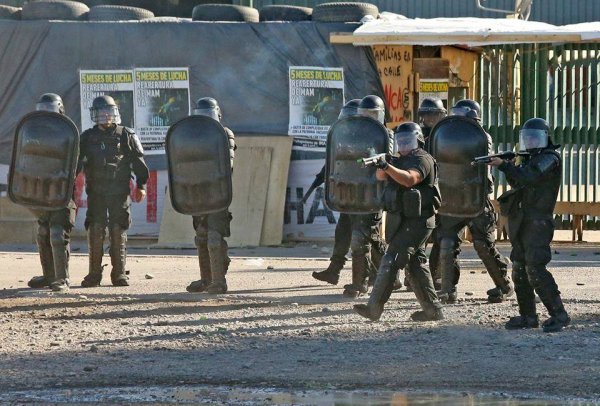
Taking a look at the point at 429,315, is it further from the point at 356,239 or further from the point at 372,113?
the point at 372,113

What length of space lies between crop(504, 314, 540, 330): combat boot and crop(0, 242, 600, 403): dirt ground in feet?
0.40

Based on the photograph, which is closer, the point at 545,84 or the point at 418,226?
the point at 418,226

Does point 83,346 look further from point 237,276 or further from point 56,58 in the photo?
point 56,58

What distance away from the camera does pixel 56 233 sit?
1372cm

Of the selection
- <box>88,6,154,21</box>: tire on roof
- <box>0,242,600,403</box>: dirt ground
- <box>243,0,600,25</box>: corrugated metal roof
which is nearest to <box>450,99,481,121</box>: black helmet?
<box>0,242,600,403</box>: dirt ground

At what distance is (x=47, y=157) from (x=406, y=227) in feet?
13.2

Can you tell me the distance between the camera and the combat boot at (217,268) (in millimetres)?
13398

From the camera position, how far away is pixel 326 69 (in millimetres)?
18719

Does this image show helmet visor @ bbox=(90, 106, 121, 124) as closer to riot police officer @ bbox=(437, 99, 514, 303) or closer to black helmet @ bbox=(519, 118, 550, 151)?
riot police officer @ bbox=(437, 99, 514, 303)

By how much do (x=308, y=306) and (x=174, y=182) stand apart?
1844 mm

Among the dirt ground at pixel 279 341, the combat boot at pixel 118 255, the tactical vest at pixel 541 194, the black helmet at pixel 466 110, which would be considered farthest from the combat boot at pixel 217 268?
the tactical vest at pixel 541 194

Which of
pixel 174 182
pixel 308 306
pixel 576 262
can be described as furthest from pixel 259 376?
pixel 576 262

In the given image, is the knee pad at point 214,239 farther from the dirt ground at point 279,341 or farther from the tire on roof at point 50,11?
the tire on roof at point 50,11

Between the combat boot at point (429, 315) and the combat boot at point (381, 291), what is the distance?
366 millimetres
